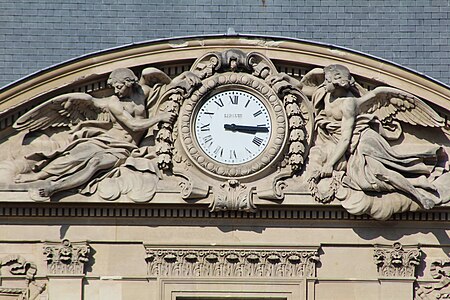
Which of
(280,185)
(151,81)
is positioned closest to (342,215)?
(280,185)

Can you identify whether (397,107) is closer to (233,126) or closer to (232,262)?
(233,126)

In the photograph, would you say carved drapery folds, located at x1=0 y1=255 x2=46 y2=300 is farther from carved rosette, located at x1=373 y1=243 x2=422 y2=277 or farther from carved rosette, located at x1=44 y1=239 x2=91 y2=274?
carved rosette, located at x1=373 y1=243 x2=422 y2=277

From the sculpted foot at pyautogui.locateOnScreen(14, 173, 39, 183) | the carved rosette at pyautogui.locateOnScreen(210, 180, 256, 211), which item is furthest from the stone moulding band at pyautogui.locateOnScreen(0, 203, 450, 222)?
the sculpted foot at pyautogui.locateOnScreen(14, 173, 39, 183)

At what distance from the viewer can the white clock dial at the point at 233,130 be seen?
2820cm

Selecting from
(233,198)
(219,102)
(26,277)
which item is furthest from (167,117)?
(26,277)

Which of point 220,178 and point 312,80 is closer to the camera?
point 220,178

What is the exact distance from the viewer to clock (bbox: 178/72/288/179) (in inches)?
1109

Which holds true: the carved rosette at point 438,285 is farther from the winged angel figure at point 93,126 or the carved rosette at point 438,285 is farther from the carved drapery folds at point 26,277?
the carved drapery folds at point 26,277

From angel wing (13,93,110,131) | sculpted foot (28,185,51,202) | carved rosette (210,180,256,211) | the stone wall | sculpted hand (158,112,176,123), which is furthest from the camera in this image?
the stone wall

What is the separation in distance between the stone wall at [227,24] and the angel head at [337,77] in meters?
1.26

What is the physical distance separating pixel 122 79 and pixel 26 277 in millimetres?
2380

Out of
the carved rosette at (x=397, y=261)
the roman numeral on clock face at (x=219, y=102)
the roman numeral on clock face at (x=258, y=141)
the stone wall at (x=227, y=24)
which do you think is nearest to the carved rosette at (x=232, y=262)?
→ the carved rosette at (x=397, y=261)

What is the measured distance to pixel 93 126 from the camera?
2833cm

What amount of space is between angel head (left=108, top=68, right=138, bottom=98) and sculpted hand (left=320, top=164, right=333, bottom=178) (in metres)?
2.26
